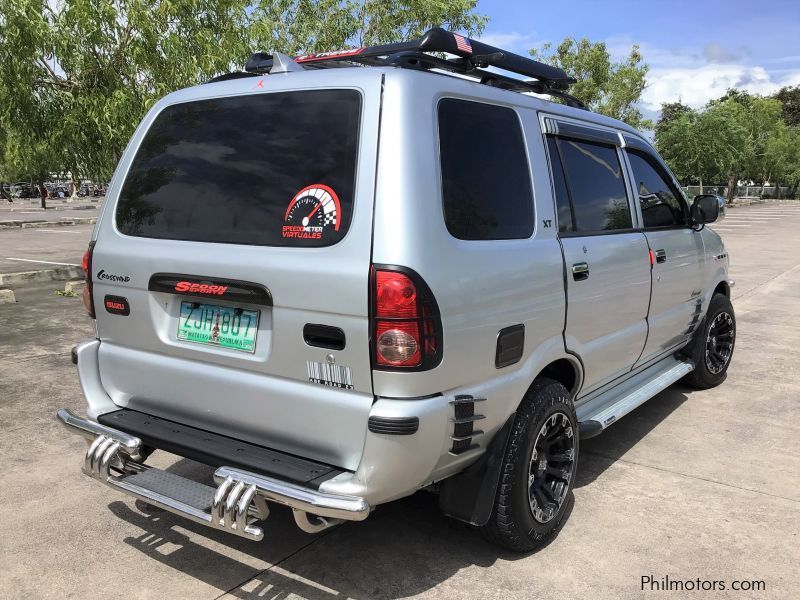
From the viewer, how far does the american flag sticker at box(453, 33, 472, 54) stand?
3.10 metres

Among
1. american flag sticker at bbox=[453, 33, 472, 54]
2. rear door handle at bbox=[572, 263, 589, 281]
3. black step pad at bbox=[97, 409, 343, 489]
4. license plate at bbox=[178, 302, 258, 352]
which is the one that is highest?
american flag sticker at bbox=[453, 33, 472, 54]

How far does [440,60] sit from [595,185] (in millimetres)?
1138

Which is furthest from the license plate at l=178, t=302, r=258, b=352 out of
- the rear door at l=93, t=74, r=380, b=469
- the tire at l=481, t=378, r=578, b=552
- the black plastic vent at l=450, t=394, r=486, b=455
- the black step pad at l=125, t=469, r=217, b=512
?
the tire at l=481, t=378, r=578, b=552

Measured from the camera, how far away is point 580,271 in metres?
3.33

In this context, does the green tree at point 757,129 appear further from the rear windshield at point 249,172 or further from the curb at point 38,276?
the rear windshield at point 249,172

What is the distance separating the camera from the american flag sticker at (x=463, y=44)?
10.2ft

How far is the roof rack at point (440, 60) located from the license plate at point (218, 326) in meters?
1.10

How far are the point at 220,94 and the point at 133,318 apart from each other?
3.45ft

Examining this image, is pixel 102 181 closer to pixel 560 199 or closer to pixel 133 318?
pixel 133 318

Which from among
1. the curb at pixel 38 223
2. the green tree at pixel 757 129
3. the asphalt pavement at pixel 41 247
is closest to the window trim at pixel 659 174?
the asphalt pavement at pixel 41 247

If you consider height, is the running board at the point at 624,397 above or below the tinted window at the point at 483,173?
below

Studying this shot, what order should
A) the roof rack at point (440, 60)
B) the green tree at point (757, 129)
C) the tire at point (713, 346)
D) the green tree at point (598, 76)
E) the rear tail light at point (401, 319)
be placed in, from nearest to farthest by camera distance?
the rear tail light at point (401, 319), the roof rack at point (440, 60), the tire at point (713, 346), the green tree at point (598, 76), the green tree at point (757, 129)

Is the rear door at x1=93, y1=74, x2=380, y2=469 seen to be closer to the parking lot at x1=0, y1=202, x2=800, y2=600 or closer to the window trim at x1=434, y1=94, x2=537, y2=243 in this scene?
the window trim at x1=434, y1=94, x2=537, y2=243

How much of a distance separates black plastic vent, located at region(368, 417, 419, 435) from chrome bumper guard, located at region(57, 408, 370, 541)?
0.87 ft
